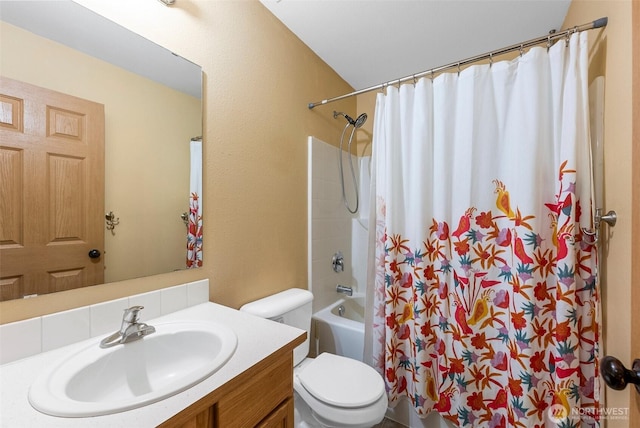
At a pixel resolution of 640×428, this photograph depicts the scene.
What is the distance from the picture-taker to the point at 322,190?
1986mm

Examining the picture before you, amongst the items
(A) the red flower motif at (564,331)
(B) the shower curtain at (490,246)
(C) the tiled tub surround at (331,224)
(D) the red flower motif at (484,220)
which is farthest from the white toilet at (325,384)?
(D) the red flower motif at (484,220)

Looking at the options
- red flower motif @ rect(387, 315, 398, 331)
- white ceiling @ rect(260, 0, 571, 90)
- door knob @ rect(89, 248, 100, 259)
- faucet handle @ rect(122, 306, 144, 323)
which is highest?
white ceiling @ rect(260, 0, 571, 90)

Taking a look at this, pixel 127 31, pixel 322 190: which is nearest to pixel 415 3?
pixel 322 190

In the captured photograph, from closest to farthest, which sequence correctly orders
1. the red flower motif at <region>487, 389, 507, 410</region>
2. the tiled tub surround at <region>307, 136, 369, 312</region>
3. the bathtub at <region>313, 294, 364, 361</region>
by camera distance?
the red flower motif at <region>487, 389, 507, 410</region>
the bathtub at <region>313, 294, 364, 361</region>
the tiled tub surround at <region>307, 136, 369, 312</region>

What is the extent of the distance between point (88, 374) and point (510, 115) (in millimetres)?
1834

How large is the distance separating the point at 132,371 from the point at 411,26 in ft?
6.98

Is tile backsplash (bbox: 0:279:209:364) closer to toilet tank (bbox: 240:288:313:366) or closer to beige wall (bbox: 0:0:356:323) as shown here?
beige wall (bbox: 0:0:356:323)

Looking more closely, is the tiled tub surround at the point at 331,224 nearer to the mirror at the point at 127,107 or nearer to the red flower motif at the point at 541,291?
the mirror at the point at 127,107

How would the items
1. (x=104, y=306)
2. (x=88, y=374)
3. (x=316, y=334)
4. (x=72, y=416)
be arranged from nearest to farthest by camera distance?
(x=72, y=416) < (x=88, y=374) < (x=104, y=306) < (x=316, y=334)

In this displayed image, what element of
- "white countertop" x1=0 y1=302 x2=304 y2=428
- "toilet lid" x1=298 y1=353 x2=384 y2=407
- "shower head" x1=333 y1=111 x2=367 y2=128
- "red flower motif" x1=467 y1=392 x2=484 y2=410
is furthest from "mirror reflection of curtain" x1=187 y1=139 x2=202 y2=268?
"red flower motif" x1=467 y1=392 x2=484 y2=410

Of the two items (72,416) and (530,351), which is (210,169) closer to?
(72,416)

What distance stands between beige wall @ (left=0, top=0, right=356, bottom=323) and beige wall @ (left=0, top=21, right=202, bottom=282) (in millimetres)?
92

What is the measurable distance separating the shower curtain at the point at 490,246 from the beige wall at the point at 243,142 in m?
0.54

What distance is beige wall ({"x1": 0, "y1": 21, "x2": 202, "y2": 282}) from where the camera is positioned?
80cm
